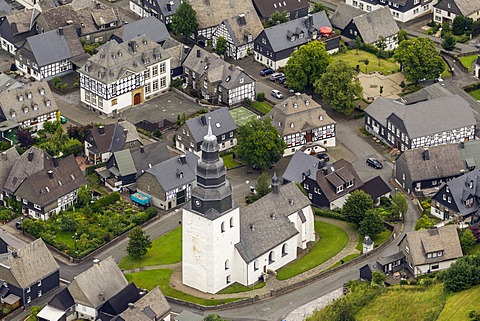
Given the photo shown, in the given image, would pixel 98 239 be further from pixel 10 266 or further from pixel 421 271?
pixel 421 271

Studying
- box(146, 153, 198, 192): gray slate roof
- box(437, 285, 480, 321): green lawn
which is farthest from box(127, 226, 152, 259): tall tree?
box(437, 285, 480, 321): green lawn

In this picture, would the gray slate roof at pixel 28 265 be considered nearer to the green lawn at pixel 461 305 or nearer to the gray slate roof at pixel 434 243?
the gray slate roof at pixel 434 243

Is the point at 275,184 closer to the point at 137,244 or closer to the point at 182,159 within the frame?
the point at 182,159

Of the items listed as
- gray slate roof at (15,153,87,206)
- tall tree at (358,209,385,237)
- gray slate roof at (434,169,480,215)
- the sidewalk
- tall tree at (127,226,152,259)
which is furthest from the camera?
gray slate roof at (15,153,87,206)

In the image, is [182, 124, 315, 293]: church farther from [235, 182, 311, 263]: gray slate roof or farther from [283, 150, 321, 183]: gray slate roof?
[283, 150, 321, 183]: gray slate roof

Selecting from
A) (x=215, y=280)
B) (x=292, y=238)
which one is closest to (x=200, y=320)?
(x=215, y=280)

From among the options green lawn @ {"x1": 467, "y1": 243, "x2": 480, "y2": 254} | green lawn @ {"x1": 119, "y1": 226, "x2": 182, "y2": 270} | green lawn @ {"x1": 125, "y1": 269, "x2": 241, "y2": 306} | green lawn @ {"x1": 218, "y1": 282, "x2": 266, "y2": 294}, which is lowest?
green lawn @ {"x1": 218, "y1": 282, "x2": 266, "y2": 294}

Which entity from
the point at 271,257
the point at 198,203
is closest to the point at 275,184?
the point at 271,257
